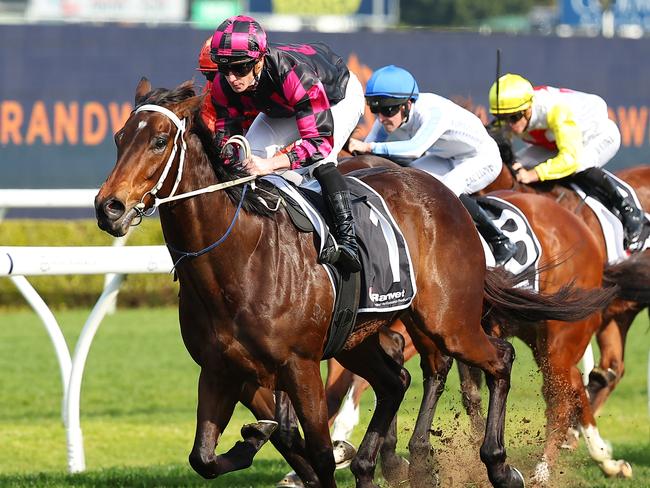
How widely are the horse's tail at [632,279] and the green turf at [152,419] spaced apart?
0.67 metres

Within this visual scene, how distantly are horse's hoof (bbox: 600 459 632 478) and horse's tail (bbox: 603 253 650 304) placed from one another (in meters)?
0.87

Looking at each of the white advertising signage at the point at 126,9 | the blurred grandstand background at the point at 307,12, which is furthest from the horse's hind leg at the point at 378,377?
the white advertising signage at the point at 126,9

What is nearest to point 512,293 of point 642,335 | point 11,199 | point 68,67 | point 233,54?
point 233,54

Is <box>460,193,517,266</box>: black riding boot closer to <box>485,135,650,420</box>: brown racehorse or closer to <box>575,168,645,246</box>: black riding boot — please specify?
<box>485,135,650,420</box>: brown racehorse

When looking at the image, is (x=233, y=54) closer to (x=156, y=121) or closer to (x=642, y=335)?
(x=156, y=121)

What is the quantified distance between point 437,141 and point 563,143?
0.81 meters

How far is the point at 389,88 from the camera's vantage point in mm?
5586

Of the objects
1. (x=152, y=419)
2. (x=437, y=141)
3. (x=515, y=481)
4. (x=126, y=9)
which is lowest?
(x=126, y=9)

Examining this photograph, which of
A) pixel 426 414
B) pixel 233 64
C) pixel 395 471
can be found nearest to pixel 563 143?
pixel 426 414

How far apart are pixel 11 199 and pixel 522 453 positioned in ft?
9.53

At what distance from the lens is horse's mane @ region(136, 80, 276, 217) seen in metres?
3.90

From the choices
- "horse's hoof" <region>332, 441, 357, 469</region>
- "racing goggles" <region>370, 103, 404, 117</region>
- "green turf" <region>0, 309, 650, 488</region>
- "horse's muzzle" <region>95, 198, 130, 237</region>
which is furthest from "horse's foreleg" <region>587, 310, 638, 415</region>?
"horse's muzzle" <region>95, 198, 130, 237</region>

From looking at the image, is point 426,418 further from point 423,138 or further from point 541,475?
point 423,138

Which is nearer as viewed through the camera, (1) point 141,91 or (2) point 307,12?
(1) point 141,91
